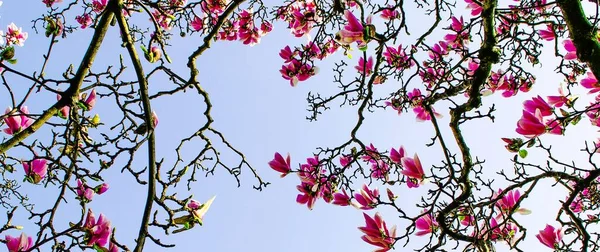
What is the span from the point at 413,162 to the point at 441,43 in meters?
1.30

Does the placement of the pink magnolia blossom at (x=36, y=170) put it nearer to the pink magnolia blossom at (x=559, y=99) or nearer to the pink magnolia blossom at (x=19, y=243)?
the pink magnolia blossom at (x=19, y=243)

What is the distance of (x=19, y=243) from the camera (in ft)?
5.21

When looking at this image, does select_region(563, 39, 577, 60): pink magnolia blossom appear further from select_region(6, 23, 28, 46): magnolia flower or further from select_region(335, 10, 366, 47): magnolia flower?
select_region(6, 23, 28, 46): magnolia flower

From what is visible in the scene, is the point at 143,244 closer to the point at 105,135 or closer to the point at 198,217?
the point at 198,217

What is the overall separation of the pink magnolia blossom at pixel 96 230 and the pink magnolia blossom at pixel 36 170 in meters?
0.54

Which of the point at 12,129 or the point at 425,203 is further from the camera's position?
the point at 425,203

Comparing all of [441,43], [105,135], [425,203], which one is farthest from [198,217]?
[441,43]

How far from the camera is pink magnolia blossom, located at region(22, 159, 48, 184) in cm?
200

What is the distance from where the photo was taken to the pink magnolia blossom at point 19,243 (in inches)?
62.0

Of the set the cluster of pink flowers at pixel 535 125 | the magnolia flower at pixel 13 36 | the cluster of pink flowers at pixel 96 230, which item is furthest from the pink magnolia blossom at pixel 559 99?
the magnolia flower at pixel 13 36

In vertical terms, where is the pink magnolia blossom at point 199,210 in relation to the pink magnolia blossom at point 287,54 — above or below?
below

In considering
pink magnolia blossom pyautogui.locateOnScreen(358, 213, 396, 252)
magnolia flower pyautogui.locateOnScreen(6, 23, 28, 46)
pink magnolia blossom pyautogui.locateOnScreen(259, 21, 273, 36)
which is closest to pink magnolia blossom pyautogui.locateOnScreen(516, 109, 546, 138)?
pink magnolia blossom pyautogui.locateOnScreen(358, 213, 396, 252)

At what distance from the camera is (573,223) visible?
183 cm

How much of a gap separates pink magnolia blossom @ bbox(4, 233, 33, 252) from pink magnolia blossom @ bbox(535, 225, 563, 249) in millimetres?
2274
